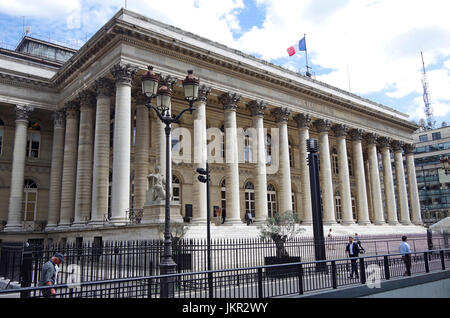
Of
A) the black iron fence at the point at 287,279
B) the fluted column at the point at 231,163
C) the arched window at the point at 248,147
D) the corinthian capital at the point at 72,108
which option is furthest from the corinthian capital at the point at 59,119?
the black iron fence at the point at 287,279

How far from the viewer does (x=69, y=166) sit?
25.1m

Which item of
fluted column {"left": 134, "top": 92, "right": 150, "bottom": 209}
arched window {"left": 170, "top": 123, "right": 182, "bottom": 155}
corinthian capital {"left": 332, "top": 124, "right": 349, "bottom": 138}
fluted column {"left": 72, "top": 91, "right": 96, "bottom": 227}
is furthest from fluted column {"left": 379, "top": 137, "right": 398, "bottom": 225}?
fluted column {"left": 72, "top": 91, "right": 96, "bottom": 227}

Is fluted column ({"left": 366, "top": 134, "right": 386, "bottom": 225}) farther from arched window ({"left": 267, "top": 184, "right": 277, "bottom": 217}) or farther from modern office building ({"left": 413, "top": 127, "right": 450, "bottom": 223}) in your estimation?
modern office building ({"left": 413, "top": 127, "right": 450, "bottom": 223})

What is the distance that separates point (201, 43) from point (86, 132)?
29.9 feet

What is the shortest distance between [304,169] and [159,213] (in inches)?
589

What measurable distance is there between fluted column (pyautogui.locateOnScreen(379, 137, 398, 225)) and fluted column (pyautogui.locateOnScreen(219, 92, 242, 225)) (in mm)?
19959

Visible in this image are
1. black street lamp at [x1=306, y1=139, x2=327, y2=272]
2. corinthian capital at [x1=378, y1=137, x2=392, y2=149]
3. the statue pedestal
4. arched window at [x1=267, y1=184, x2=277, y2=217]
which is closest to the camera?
black street lamp at [x1=306, y1=139, x2=327, y2=272]

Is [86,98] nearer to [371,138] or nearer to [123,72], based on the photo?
[123,72]

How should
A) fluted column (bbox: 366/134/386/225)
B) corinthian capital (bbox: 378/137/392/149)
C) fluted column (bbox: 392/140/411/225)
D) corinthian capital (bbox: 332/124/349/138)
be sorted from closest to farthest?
1. corinthian capital (bbox: 332/124/349/138)
2. fluted column (bbox: 366/134/386/225)
3. corinthian capital (bbox: 378/137/392/149)
4. fluted column (bbox: 392/140/411/225)

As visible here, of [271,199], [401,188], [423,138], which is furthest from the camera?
[423,138]

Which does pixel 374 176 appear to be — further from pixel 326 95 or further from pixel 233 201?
pixel 233 201

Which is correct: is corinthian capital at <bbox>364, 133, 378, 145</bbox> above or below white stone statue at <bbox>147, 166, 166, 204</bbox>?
above

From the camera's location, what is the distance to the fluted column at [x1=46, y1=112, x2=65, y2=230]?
2595cm

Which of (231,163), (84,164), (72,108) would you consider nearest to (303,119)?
(231,163)
